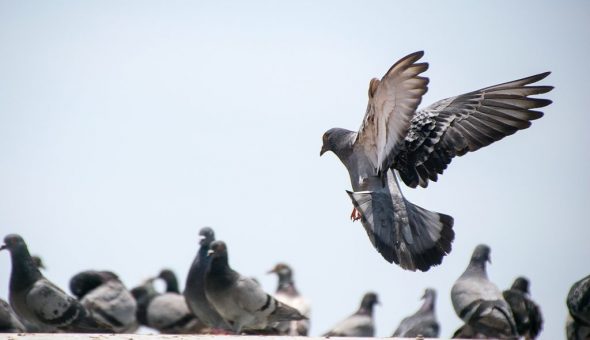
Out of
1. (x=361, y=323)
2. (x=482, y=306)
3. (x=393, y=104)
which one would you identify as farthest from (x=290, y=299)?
(x=393, y=104)

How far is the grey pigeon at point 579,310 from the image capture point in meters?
15.7

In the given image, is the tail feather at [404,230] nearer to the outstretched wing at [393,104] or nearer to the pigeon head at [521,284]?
the outstretched wing at [393,104]

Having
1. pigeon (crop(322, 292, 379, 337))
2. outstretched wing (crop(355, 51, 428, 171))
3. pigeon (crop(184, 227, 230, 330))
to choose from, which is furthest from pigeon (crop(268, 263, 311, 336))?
outstretched wing (crop(355, 51, 428, 171))

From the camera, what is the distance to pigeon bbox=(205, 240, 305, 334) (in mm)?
17406

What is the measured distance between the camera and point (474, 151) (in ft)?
46.1

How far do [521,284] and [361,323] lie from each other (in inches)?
109

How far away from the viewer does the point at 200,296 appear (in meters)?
18.3

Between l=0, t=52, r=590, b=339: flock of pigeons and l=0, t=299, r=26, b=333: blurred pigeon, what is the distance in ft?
0.06

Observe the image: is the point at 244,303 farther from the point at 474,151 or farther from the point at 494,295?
the point at 474,151

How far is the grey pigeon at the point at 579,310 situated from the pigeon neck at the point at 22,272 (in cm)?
713

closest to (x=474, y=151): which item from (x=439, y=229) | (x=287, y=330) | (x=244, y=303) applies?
(x=439, y=229)

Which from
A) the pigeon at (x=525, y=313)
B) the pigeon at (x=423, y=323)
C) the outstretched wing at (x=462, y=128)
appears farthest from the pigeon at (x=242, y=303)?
the outstretched wing at (x=462, y=128)

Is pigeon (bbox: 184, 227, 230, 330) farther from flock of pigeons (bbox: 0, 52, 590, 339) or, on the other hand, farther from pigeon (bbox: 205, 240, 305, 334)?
pigeon (bbox: 205, 240, 305, 334)

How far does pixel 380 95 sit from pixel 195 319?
884cm
